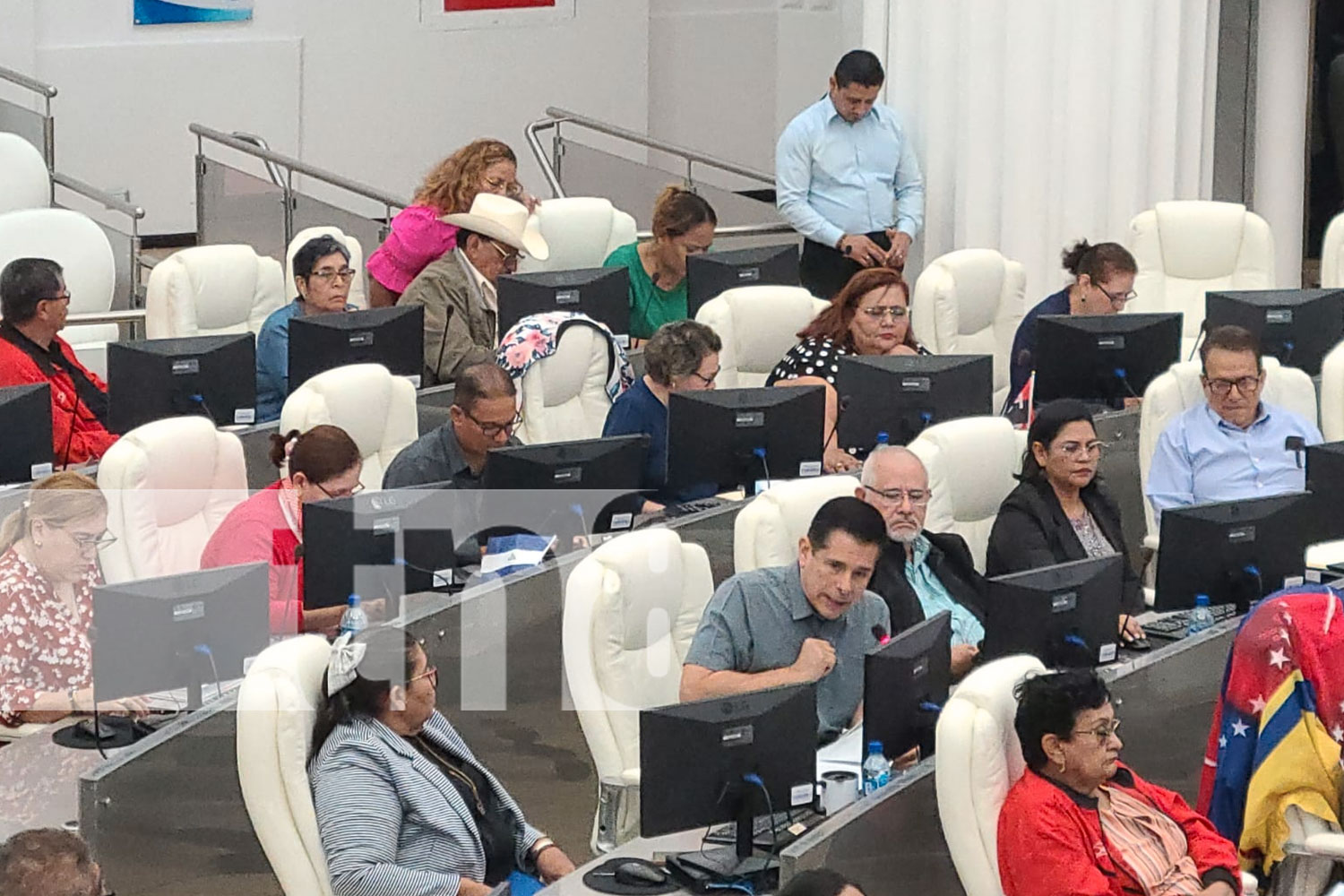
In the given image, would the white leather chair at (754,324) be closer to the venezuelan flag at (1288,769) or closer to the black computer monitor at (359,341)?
the black computer monitor at (359,341)

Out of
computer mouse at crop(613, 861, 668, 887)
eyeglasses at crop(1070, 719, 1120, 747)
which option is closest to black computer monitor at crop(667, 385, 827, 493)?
eyeglasses at crop(1070, 719, 1120, 747)

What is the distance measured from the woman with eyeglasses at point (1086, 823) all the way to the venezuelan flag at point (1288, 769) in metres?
0.20

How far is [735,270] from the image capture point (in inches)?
314

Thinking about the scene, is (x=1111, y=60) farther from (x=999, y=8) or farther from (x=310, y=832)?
(x=310, y=832)

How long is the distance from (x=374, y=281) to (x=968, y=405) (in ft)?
8.76

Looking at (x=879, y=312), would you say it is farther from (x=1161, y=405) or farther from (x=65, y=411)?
(x=65, y=411)

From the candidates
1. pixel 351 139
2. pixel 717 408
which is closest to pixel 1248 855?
pixel 717 408

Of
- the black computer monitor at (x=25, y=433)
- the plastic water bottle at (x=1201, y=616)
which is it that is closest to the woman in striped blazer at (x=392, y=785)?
the black computer monitor at (x=25, y=433)

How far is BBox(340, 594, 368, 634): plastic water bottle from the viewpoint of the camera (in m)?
4.94

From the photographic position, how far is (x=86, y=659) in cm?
498

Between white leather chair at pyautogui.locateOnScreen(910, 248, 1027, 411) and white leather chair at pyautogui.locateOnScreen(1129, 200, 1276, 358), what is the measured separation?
64 cm

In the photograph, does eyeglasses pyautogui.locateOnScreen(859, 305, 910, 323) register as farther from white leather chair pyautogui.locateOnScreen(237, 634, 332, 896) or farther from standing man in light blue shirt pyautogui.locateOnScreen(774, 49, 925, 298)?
white leather chair pyautogui.locateOnScreen(237, 634, 332, 896)

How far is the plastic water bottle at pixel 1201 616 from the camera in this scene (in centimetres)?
539

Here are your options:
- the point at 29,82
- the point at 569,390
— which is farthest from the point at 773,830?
the point at 29,82
